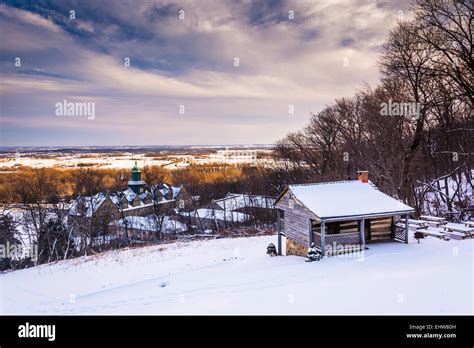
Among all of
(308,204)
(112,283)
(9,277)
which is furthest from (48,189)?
(308,204)

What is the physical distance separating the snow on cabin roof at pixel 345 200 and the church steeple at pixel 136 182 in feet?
221

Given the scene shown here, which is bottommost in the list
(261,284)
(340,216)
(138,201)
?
(138,201)

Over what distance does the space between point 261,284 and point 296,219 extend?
7.18 m

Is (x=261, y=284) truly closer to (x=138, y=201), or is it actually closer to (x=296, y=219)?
(x=296, y=219)

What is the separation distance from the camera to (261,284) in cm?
1295

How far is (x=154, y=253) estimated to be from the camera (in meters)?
27.7

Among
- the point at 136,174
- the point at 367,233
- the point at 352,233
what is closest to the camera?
the point at 352,233

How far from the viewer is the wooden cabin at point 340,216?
1684 centimetres

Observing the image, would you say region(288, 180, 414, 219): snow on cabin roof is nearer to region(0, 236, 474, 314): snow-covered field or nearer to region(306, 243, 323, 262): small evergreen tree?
region(306, 243, 323, 262): small evergreen tree

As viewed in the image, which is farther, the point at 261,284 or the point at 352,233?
the point at 352,233

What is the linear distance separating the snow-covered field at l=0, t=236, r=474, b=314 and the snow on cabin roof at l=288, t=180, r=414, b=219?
2.13 m

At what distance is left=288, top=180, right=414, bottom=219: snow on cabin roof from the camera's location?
16.8m

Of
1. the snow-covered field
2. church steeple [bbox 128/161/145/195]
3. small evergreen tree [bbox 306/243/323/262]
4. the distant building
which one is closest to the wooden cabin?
small evergreen tree [bbox 306/243/323/262]

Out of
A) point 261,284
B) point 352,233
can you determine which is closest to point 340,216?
point 352,233
